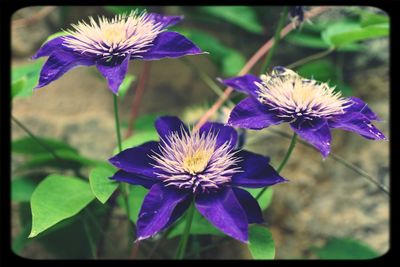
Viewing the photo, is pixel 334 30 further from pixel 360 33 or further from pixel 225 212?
pixel 225 212

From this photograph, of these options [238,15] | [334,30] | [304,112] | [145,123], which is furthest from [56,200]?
[238,15]

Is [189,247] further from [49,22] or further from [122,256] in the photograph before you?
[49,22]

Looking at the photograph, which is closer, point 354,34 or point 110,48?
point 110,48

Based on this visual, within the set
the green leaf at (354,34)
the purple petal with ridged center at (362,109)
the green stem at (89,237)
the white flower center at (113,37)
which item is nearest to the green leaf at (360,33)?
the green leaf at (354,34)

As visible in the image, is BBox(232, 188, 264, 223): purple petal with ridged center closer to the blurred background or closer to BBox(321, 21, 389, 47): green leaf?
the blurred background

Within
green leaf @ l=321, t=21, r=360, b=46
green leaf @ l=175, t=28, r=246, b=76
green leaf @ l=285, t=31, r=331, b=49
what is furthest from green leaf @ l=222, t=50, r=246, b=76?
green leaf @ l=321, t=21, r=360, b=46

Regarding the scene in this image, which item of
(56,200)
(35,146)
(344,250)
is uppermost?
(56,200)

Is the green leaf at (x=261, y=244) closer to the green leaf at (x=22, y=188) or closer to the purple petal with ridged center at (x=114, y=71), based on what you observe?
the purple petal with ridged center at (x=114, y=71)
